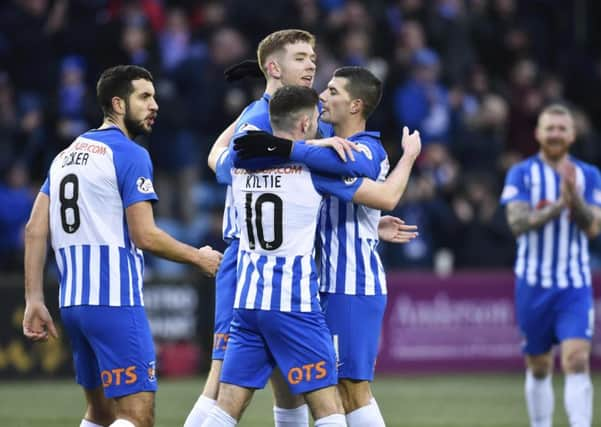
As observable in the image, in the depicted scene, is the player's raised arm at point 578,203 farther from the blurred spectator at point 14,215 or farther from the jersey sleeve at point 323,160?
the blurred spectator at point 14,215

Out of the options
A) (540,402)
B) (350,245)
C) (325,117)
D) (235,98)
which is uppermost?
(235,98)

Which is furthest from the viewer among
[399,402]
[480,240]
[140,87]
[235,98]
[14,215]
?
[480,240]

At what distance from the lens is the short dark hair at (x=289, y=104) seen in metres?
6.91

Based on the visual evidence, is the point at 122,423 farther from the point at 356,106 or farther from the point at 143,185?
the point at 356,106

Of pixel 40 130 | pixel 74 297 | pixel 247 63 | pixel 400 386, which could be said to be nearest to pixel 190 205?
pixel 40 130

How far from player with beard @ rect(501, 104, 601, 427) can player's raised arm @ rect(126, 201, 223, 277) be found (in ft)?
12.2

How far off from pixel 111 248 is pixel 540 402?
4.22 metres

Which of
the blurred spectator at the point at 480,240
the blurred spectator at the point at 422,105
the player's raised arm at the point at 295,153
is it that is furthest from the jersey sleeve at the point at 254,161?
the blurred spectator at the point at 422,105

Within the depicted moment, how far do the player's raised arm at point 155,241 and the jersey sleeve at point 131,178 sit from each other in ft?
0.13

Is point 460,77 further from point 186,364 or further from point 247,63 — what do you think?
point 247,63

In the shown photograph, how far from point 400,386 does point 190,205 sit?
163 inches

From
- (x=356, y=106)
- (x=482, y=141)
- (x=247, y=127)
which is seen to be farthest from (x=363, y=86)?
(x=482, y=141)

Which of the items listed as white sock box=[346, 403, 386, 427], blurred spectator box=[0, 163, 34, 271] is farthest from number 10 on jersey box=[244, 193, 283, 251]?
blurred spectator box=[0, 163, 34, 271]

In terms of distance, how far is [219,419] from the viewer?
273 inches
